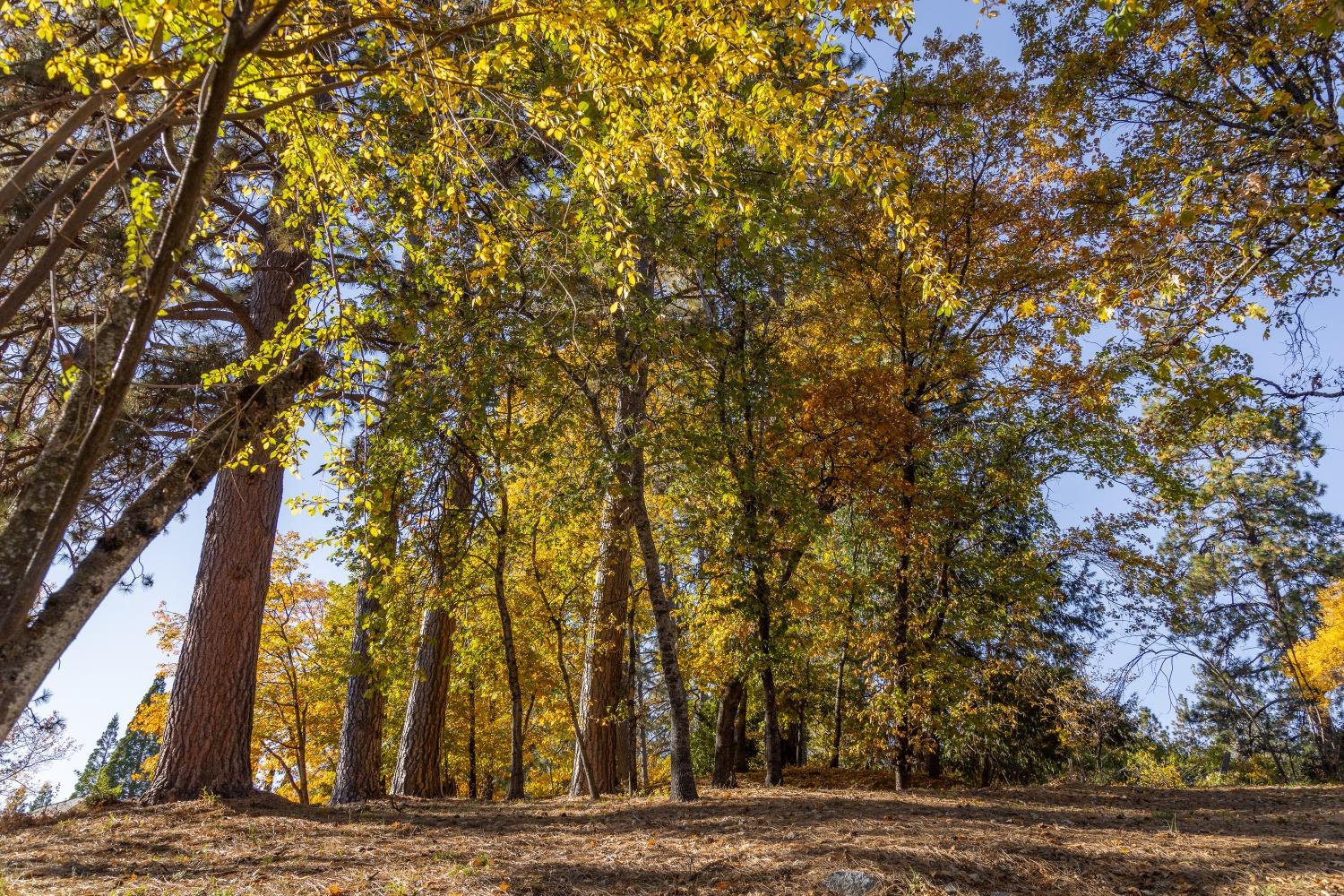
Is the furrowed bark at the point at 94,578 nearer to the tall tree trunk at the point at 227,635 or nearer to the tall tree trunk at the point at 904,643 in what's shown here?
the tall tree trunk at the point at 227,635

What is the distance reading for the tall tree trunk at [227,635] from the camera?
6883 mm

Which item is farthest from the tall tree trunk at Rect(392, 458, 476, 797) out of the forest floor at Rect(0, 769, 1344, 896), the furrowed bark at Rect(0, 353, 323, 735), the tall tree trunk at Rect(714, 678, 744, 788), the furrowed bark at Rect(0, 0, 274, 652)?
the furrowed bark at Rect(0, 0, 274, 652)

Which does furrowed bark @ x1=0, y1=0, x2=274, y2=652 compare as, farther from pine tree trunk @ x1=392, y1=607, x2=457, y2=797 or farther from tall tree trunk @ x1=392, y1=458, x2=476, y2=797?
pine tree trunk @ x1=392, y1=607, x2=457, y2=797

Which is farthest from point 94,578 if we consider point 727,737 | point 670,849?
point 727,737

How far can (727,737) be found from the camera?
32.7 feet

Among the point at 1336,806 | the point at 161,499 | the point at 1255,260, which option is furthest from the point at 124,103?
the point at 1336,806

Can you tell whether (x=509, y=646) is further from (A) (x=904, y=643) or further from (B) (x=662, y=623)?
(A) (x=904, y=643)

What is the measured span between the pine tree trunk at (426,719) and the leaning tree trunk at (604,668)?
1901 mm

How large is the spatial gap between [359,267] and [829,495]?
242 inches

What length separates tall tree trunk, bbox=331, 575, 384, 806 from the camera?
8.04 metres

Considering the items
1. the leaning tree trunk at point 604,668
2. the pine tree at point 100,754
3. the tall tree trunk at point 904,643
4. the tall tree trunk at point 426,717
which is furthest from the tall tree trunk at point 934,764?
the pine tree at point 100,754

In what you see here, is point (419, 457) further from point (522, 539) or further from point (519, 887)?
point (519, 887)

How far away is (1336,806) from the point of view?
311 inches

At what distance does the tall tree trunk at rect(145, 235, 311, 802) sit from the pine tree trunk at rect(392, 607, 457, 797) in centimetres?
211
